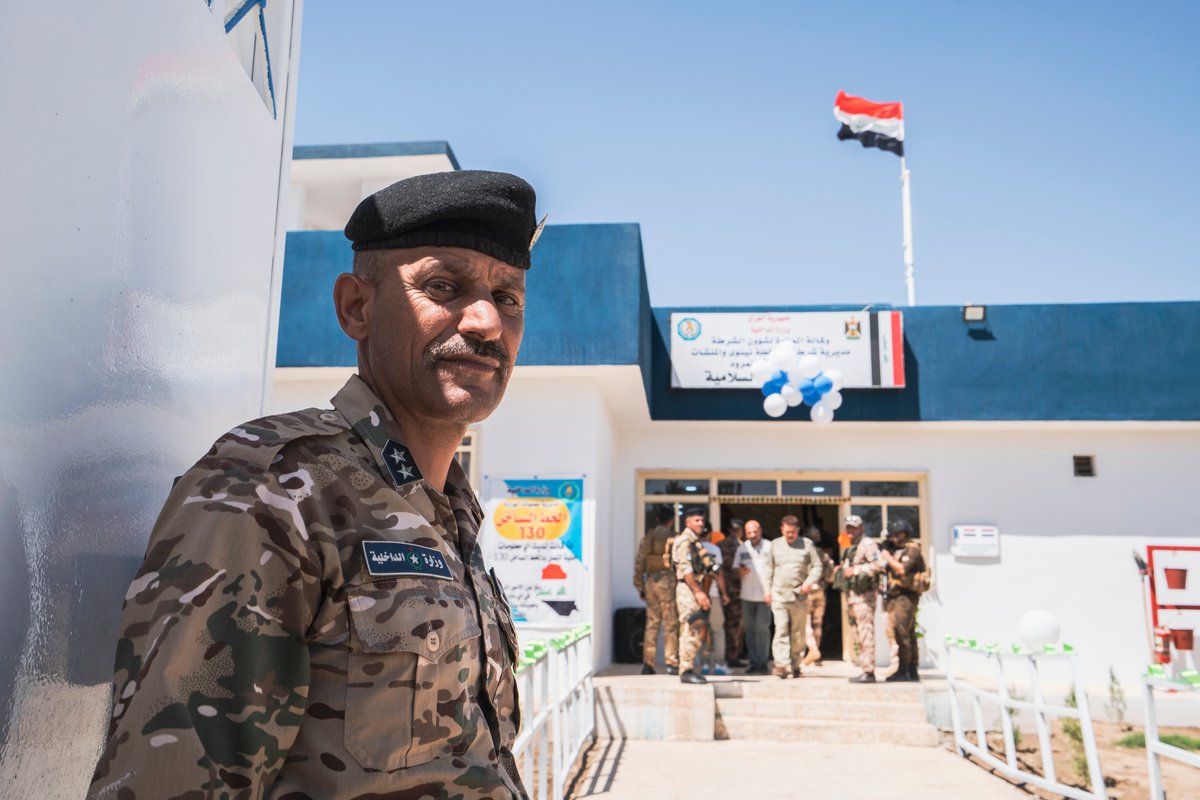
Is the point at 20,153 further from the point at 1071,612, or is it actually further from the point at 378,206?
the point at 1071,612

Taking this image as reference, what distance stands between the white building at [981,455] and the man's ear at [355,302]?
27.5 ft

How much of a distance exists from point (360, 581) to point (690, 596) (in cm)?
789

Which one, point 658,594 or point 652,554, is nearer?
point 658,594

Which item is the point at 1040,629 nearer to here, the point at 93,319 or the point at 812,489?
the point at 812,489

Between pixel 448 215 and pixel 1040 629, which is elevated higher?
pixel 448 215

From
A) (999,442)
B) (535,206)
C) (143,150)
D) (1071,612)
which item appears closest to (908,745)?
(1071,612)

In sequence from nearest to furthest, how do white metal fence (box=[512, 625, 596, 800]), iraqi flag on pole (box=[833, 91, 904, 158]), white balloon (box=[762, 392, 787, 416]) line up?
1. white metal fence (box=[512, 625, 596, 800])
2. white balloon (box=[762, 392, 787, 416])
3. iraqi flag on pole (box=[833, 91, 904, 158])

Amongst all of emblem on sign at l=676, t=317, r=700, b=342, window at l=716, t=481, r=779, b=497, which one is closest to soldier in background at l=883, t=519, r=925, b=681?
window at l=716, t=481, r=779, b=497

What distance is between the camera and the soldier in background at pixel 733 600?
10383 millimetres

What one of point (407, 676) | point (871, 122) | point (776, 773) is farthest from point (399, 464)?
point (871, 122)

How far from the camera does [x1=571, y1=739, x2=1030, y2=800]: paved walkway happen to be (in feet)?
21.5

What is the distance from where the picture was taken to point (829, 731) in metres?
8.34

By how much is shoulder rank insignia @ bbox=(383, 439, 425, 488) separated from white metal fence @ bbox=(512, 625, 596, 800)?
6.49ft

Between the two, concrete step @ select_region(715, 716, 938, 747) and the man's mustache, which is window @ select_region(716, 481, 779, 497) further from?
the man's mustache
